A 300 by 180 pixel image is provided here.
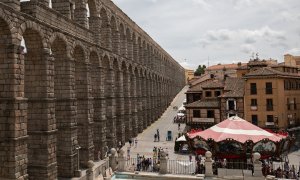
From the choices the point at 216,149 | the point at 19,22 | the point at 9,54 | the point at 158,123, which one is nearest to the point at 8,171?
the point at 9,54

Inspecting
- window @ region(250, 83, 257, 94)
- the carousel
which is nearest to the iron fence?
the carousel

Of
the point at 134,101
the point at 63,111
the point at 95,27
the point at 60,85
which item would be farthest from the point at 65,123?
the point at 134,101

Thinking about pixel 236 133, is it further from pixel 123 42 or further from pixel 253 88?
pixel 123 42

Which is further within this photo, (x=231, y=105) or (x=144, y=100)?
(x=144, y=100)

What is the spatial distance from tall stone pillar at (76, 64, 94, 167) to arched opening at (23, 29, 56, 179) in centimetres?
690

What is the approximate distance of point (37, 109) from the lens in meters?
22.9

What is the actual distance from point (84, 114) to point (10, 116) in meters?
11.1

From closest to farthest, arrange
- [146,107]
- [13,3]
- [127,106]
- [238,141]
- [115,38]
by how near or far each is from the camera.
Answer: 1. [13,3]
2. [238,141]
3. [115,38]
4. [127,106]
5. [146,107]

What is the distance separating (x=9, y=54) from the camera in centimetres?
1880

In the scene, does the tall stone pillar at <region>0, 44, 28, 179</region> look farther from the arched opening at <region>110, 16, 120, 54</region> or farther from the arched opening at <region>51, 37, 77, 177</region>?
the arched opening at <region>110, 16, 120, 54</region>

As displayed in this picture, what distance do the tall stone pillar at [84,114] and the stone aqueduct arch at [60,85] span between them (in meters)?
0.09

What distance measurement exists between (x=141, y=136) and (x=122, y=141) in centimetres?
863

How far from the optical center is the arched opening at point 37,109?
22.5 m

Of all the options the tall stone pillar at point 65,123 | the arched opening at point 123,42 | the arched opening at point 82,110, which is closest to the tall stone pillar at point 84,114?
the arched opening at point 82,110
